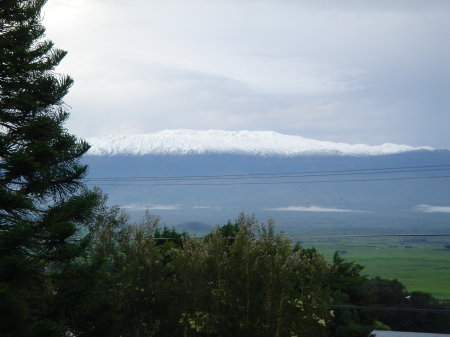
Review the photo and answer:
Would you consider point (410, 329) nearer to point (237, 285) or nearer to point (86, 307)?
point (237, 285)

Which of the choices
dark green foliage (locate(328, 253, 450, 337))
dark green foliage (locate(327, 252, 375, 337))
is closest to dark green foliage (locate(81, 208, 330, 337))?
dark green foliage (locate(328, 253, 450, 337))

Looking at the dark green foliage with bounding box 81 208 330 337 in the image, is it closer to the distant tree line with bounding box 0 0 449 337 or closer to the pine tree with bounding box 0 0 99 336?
the distant tree line with bounding box 0 0 449 337

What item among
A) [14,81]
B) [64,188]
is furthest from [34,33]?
[64,188]

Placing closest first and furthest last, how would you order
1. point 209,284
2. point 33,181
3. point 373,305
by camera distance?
1. point 33,181
2. point 209,284
3. point 373,305

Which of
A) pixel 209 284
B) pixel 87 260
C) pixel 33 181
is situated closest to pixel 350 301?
pixel 209 284

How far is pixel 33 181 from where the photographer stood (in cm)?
917

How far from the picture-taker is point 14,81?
9445 mm

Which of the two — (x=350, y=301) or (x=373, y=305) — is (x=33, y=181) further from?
(x=373, y=305)

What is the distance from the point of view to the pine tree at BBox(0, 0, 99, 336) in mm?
8375

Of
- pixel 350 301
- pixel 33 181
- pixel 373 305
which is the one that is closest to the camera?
pixel 33 181

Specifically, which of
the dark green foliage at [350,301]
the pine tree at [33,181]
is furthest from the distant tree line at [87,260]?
the dark green foliage at [350,301]

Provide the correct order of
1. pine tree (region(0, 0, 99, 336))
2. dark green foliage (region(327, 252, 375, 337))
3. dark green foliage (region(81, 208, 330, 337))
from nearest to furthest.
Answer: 1. pine tree (region(0, 0, 99, 336))
2. dark green foliage (region(81, 208, 330, 337))
3. dark green foliage (region(327, 252, 375, 337))

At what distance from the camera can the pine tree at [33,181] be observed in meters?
8.38

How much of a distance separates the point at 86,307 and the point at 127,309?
229 centimetres
